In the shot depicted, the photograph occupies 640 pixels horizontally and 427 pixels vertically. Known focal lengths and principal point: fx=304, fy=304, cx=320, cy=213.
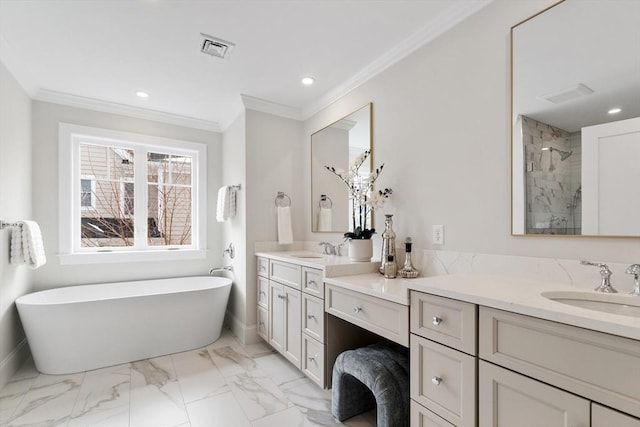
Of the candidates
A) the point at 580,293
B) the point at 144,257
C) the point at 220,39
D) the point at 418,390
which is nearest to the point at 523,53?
the point at 580,293

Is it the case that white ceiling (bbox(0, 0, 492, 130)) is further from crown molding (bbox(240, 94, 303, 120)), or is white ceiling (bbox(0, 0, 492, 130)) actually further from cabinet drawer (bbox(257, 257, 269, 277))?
cabinet drawer (bbox(257, 257, 269, 277))

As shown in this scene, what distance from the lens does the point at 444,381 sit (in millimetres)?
1211

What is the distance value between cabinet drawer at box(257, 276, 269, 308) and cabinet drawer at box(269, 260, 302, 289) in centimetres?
15

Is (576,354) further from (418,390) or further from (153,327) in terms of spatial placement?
(153,327)

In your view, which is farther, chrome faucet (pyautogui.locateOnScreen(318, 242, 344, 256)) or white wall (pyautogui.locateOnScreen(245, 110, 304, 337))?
white wall (pyautogui.locateOnScreen(245, 110, 304, 337))

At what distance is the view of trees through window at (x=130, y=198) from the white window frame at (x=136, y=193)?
5 cm

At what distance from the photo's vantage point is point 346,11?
179 centimetres

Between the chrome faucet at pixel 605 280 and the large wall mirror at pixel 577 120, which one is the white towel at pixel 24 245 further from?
the chrome faucet at pixel 605 280

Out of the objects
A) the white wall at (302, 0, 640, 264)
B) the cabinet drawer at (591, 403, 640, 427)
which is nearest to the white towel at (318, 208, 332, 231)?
the white wall at (302, 0, 640, 264)

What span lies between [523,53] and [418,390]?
5.40 ft

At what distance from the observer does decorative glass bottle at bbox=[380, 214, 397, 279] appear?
6.29ft

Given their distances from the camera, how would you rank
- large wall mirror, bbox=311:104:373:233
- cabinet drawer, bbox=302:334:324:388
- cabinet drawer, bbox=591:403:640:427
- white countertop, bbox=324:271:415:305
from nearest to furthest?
cabinet drawer, bbox=591:403:640:427 → white countertop, bbox=324:271:415:305 → cabinet drawer, bbox=302:334:324:388 → large wall mirror, bbox=311:104:373:233

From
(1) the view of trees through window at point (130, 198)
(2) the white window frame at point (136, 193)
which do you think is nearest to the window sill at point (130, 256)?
(2) the white window frame at point (136, 193)

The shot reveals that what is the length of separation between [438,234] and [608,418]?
112cm
